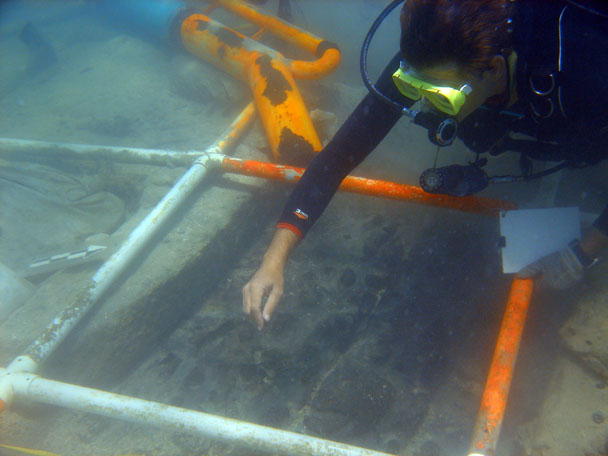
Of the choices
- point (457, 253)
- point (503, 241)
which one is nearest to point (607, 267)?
point (503, 241)

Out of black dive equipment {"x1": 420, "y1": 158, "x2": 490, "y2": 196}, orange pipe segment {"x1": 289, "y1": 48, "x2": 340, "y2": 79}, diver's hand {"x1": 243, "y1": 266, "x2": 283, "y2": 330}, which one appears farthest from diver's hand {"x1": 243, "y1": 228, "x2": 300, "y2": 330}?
orange pipe segment {"x1": 289, "y1": 48, "x2": 340, "y2": 79}

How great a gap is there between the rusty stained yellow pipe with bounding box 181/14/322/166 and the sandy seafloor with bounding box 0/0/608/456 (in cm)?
32

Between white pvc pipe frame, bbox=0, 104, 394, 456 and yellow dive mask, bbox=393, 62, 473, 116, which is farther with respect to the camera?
white pvc pipe frame, bbox=0, 104, 394, 456

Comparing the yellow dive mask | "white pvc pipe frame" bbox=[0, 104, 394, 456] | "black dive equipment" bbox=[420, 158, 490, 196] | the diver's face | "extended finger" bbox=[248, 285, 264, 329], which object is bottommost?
"white pvc pipe frame" bbox=[0, 104, 394, 456]

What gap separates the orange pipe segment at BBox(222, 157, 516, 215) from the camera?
2156mm

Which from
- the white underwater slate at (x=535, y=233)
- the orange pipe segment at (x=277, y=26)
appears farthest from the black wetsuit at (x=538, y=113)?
the orange pipe segment at (x=277, y=26)

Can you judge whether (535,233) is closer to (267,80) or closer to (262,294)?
(262,294)

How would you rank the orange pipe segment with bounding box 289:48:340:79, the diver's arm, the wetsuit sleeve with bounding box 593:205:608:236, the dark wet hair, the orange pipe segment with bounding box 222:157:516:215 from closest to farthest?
1. the dark wet hair
2. the wetsuit sleeve with bounding box 593:205:608:236
3. the diver's arm
4. the orange pipe segment with bounding box 222:157:516:215
5. the orange pipe segment with bounding box 289:48:340:79

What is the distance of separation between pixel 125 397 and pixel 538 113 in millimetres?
2400

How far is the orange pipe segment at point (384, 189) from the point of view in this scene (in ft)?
7.07

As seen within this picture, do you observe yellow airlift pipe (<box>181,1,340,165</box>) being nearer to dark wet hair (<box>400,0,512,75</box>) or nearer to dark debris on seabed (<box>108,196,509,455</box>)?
dark debris on seabed (<box>108,196,509,455</box>)

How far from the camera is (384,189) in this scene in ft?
7.61

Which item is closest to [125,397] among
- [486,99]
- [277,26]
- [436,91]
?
[436,91]

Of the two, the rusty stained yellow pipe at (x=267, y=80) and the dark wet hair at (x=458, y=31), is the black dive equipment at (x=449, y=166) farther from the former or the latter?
the rusty stained yellow pipe at (x=267, y=80)
